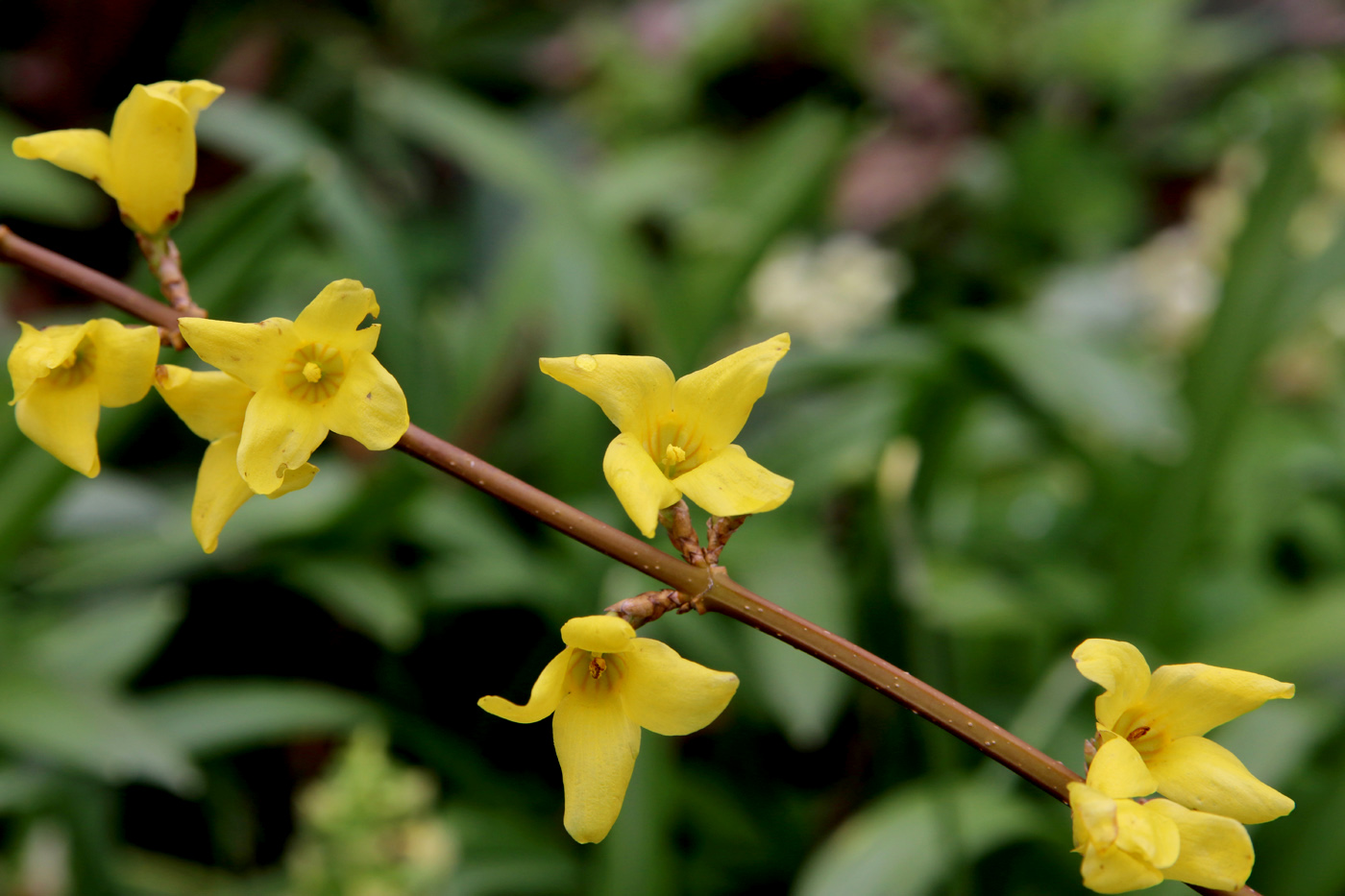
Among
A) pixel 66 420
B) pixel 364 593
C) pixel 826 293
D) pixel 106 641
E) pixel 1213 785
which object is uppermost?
pixel 1213 785

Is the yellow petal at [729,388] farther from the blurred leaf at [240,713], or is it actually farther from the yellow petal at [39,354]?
the blurred leaf at [240,713]

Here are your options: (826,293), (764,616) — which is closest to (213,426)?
(764,616)

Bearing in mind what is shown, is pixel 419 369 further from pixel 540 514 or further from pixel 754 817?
pixel 540 514

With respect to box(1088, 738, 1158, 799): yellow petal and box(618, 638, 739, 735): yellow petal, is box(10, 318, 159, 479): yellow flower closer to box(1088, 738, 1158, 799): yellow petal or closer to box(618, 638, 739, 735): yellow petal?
box(618, 638, 739, 735): yellow petal

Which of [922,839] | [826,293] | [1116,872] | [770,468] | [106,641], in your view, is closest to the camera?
[1116,872]

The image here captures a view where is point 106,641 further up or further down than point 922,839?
further down

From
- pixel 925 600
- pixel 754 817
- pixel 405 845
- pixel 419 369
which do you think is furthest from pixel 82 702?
pixel 925 600

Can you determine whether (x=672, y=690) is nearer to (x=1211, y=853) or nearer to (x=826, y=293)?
(x=1211, y=853)

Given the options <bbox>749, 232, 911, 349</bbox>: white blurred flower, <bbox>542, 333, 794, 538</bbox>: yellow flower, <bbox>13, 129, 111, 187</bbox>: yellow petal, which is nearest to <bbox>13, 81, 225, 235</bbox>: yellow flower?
<bbox>13, 129, 111, 187</bbox>: yellow petal
